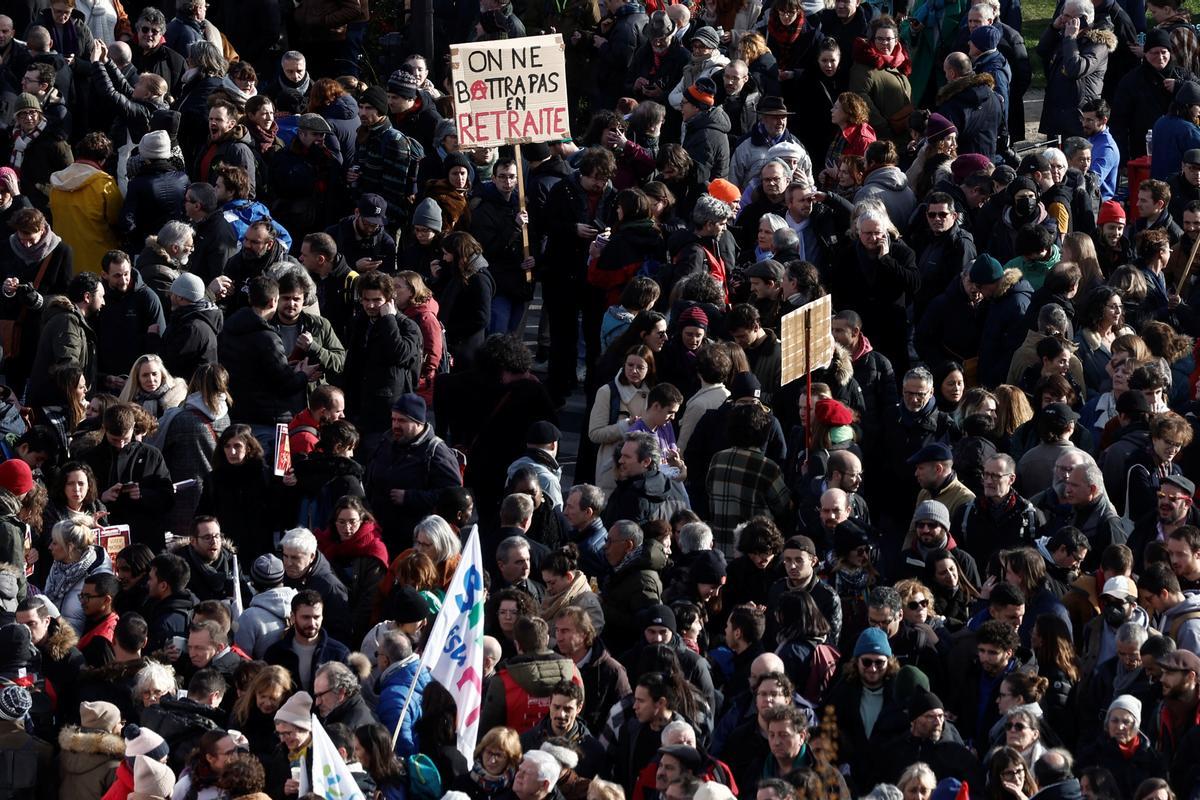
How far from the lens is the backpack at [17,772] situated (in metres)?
11.0

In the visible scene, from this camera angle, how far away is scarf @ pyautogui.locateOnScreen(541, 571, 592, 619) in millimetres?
12102

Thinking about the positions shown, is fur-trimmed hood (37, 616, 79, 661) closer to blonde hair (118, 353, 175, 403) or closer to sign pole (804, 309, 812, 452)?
blonde hair (118, 353, 175, 403)

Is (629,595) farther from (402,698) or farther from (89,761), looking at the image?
(89,761)

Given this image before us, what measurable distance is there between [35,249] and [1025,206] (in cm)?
630

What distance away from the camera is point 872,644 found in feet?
36.8

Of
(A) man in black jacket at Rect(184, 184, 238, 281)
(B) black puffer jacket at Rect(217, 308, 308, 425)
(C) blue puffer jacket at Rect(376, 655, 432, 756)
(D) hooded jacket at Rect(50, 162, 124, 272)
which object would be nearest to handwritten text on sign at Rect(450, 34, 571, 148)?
(A) man in black jacket at Rect(184, 184, 238, 281)

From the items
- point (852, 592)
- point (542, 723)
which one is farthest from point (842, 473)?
point (542, 723)

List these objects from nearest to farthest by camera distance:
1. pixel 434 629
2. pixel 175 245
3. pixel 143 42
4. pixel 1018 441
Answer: pixel 434 629
pixel 1018 441
pixel 175 245
pixel 143 42

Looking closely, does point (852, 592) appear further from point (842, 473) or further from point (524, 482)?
point (524, 482)

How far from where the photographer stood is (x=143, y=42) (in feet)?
64.1

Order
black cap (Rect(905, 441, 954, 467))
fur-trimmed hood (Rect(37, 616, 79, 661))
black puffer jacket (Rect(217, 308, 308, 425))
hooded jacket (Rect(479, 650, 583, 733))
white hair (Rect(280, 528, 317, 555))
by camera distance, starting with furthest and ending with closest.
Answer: black puffer jacket (Rect(217, 308, 308, 425))
black cap (Rect(905, 441, 954, 467))
white hair (Rect(280, 528, 317, 555))
fur-trimmed hood (Rect(37, 616, 79, 661))
hooded jacket (Rect(479, 650, 583, 733))

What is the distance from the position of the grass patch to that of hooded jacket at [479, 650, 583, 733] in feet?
47.1

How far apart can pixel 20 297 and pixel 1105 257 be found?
274 inches

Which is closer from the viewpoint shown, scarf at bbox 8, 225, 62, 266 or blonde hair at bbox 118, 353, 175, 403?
blonde hair at bbox 118, 353, 175, 403
